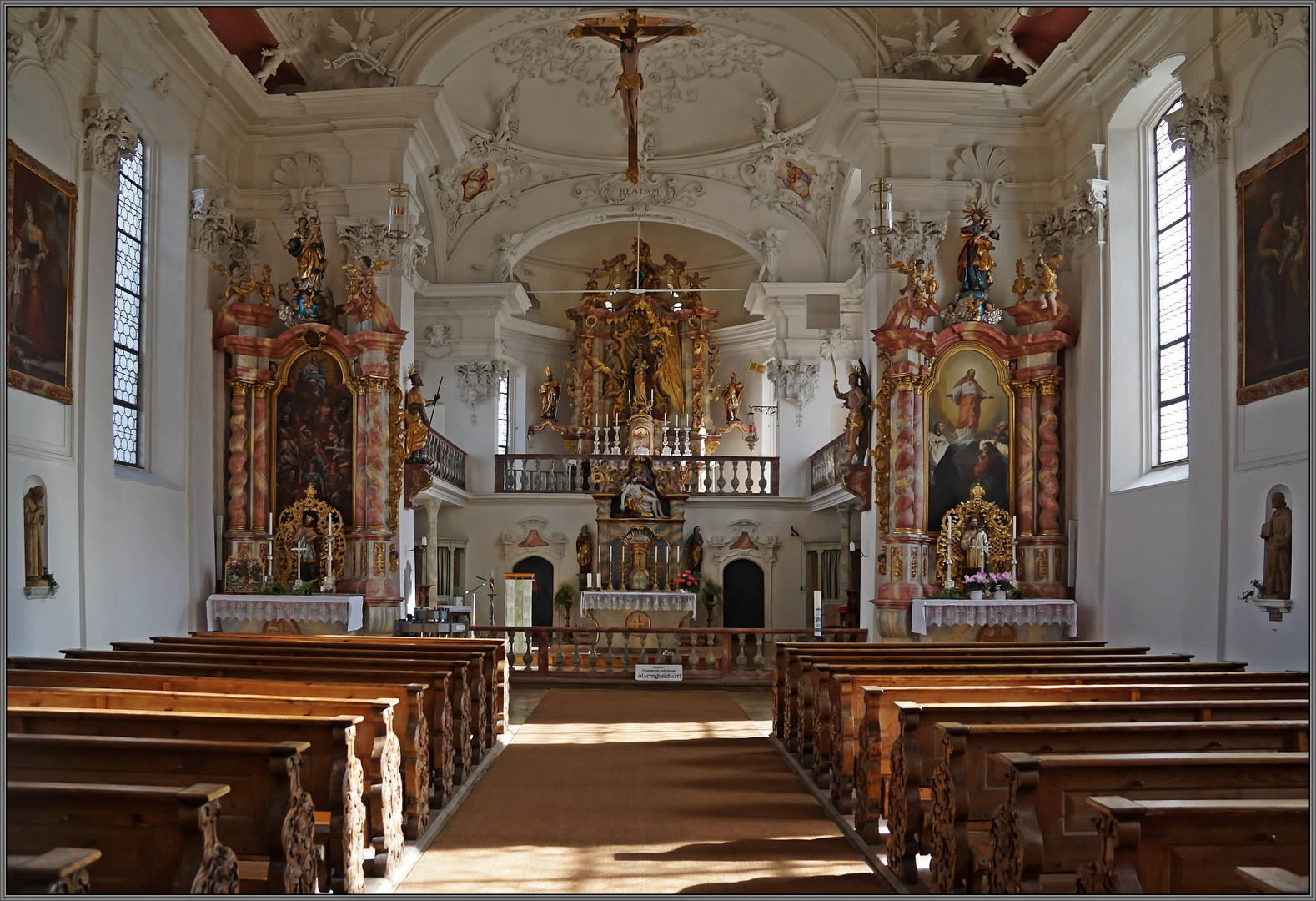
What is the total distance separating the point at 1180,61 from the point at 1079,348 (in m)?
3.43

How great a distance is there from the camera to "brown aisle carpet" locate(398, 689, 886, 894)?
17.7 ft

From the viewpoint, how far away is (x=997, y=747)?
16.3 ft

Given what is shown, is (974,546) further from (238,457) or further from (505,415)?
(505,415)

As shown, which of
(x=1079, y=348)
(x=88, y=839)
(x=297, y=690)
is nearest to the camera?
(x=88, y=839)

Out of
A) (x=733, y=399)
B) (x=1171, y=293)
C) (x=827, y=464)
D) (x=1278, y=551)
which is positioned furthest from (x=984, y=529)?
(x=733, y=399)

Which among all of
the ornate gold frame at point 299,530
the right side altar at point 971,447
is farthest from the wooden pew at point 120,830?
the right side altar at point 971,447

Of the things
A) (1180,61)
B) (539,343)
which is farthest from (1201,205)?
(539,343)

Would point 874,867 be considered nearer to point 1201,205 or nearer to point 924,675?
point 924,675

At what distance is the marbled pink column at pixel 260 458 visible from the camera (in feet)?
45.4

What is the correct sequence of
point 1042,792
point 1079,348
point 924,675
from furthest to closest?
point 1079,348, point 924,675, point 1042,792

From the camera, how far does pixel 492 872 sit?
18.2ft

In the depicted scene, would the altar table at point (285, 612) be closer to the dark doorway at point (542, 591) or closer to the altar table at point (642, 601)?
the altar table at point (642, 601)

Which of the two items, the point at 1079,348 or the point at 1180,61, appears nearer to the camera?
the point at 1180,61

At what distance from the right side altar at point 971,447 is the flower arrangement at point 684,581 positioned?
6.82 m
